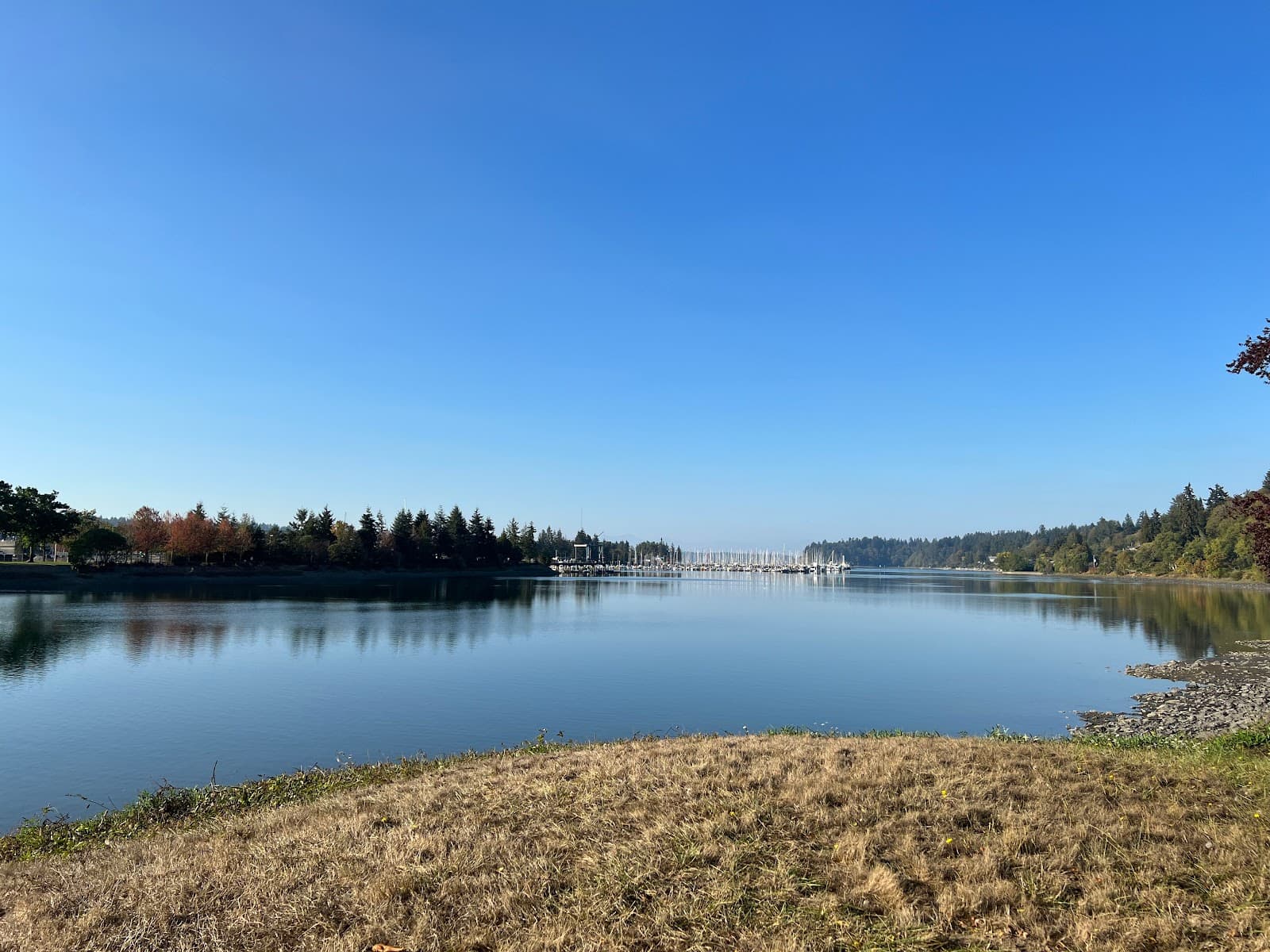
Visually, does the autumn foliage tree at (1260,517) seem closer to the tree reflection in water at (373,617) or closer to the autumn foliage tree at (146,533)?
the tree reflection in water at (373,617)

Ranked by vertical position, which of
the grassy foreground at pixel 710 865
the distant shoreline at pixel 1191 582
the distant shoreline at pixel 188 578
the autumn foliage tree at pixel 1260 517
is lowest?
the distant shoreline at pixel 1191 582

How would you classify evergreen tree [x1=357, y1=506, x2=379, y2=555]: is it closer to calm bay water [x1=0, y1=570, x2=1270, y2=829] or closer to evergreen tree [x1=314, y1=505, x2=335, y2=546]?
evergreen tree [x1=314, y1=505, x2=335, y2=546]

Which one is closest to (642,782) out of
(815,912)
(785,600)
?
(815,912)

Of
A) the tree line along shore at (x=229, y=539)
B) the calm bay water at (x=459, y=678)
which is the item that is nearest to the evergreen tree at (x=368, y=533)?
the tree line along shore at (x=229, y=539)

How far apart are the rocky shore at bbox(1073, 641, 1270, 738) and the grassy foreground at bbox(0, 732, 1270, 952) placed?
1225 centimetres

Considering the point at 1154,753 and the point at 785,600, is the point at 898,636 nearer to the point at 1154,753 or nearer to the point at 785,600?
the point at 1154,753

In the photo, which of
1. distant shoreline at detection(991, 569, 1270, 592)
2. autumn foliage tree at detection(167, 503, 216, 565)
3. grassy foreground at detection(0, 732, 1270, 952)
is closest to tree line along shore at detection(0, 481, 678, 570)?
autumn foliage tree at detection(167, 503, 216, 565)

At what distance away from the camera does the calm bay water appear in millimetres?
18688

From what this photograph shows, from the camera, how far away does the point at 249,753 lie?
17.9 metres

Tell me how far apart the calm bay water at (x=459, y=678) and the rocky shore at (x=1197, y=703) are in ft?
3.88

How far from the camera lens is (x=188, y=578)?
3460 inches

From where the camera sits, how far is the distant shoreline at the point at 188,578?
71000 mm

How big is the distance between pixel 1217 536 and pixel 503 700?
145 metres

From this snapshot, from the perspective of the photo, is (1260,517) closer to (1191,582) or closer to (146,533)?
(146,533)
